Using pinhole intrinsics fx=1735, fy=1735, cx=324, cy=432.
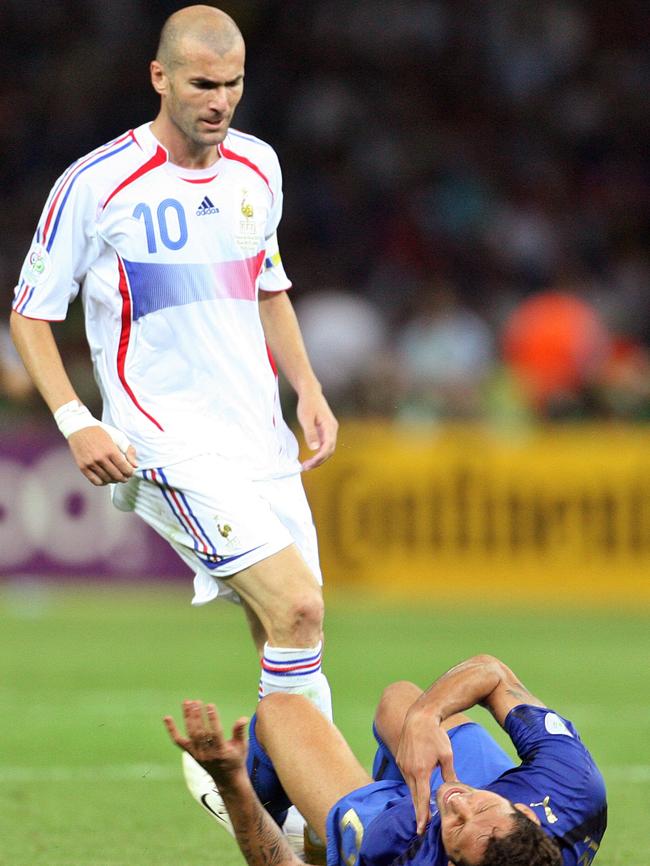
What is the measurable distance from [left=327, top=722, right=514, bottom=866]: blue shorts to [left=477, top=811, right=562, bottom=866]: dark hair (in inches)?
16.5

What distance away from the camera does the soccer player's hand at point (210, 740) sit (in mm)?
4434

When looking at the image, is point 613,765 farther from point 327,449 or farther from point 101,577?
point 101,577

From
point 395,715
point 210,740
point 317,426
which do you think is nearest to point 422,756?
point 395,715

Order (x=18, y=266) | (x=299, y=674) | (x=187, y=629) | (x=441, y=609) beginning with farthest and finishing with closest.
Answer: (x=18, y=266) < (x=441, y=609) < (x=187, y=629) < (x=299, y=674)

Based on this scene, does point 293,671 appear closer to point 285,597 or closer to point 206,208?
point 285,597

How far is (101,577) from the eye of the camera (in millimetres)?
13508

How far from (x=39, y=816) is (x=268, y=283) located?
6.94 ft

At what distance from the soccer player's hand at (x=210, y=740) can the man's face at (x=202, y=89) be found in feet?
6.68

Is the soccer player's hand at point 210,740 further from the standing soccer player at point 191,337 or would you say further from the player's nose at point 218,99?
the player's nose at point 218,99

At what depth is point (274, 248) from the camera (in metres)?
6.15

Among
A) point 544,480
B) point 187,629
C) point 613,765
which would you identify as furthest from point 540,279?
point 613,765

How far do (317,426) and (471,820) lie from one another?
2053mm

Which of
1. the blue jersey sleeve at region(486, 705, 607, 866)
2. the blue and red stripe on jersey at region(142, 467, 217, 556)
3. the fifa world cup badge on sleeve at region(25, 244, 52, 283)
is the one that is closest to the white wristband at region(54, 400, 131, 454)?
the blue and red stripe on jersey at region(142, 467, 217, 556)

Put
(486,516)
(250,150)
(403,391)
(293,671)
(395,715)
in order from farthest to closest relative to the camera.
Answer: (403,391) → (486,516) → (250,150) → (293,671) → (395,715)
